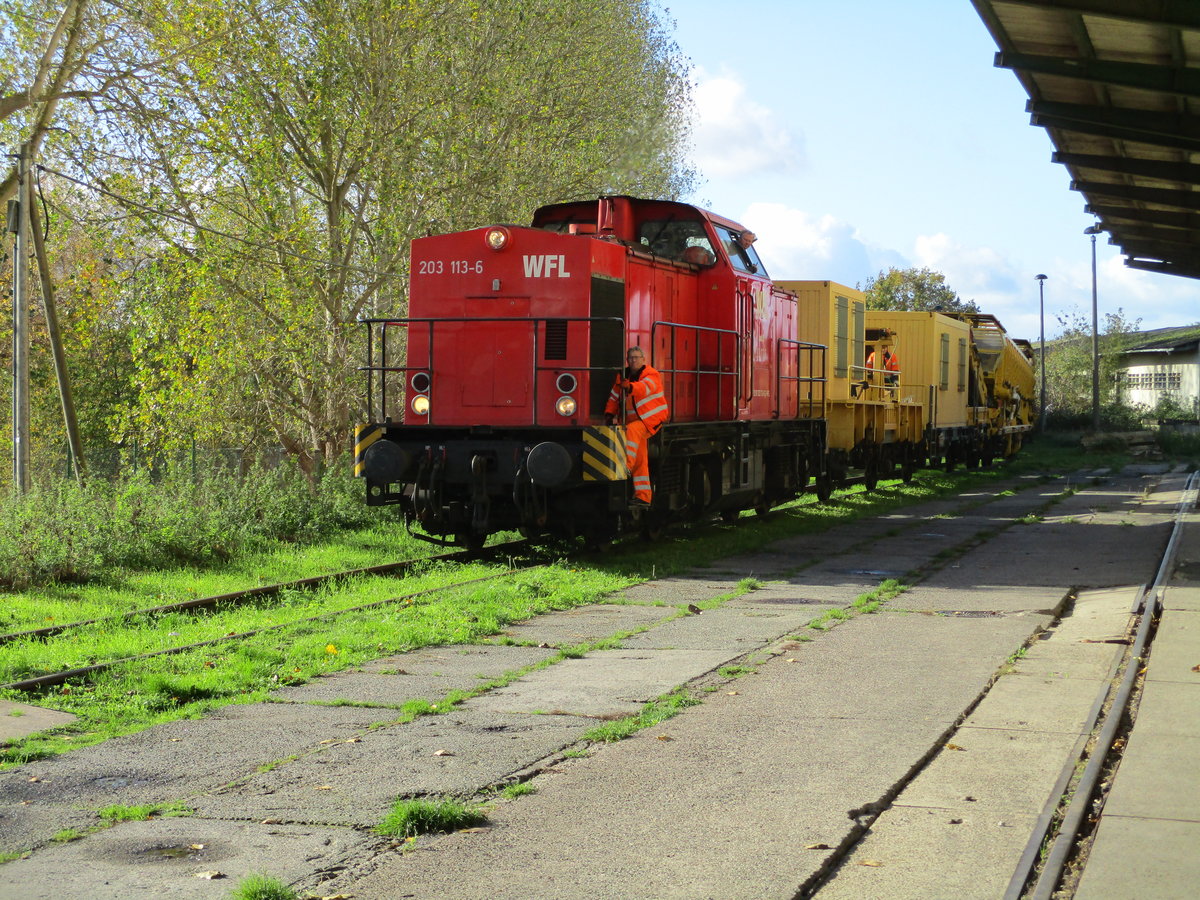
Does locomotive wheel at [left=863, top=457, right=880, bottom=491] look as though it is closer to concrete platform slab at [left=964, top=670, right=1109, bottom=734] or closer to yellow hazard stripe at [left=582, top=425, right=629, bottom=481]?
yellow hazard stripe at [left=582, top=425, right=629, bottom=481]

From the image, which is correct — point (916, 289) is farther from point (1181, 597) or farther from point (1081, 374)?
point (1181, 597)

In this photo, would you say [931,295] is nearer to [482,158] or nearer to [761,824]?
[482,158]

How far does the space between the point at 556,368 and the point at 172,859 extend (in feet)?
27.5

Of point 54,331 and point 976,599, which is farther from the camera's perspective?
point 54,331

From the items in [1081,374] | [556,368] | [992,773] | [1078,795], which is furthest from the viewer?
[1081,374]

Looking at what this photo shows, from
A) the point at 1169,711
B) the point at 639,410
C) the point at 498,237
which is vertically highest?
the point at 498,237

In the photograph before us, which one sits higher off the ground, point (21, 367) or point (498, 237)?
point (498, 237)

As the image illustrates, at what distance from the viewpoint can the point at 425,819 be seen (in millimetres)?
4828

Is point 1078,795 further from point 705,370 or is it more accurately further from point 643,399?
point 705,370

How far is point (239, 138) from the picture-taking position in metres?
17.2

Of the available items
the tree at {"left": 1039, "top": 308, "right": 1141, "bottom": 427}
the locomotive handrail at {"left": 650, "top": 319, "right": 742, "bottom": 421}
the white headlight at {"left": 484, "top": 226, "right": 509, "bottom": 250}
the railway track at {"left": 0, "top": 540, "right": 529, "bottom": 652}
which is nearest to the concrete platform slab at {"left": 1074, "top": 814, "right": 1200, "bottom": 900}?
the railway track at {"left": 0, "top": 540, "right": 529, "bottom": 652}

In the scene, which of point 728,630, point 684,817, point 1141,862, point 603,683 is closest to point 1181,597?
point 728,630

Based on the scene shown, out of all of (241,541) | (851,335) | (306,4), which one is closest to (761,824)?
(241,541)

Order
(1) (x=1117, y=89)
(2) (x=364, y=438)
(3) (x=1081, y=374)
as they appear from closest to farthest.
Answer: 1. (2) (x=364, y=438)
2. (1) (x=1117, y=89)
3. (3) (x=1081, y=374)
